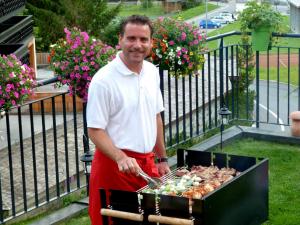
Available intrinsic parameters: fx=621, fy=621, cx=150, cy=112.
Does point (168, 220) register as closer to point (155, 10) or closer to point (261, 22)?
point (261, 22)

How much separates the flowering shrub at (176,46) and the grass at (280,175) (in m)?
1.36

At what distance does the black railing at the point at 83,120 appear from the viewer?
212 inches

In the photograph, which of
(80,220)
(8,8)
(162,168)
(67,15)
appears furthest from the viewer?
(67,15)

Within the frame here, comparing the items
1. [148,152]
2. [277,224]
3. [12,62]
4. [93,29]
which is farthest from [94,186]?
[93,29]

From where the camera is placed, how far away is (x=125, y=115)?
3.61 metres

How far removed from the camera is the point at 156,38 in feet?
20.1

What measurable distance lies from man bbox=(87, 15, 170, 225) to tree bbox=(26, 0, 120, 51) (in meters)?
39.8

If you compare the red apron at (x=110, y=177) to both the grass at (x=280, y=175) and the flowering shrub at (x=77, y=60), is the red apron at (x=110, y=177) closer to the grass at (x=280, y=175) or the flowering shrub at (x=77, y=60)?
the flowering shrub at (x=77, y=60)

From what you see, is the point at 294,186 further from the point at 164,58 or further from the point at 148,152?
the point at 148,152

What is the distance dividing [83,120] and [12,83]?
139 centimetres

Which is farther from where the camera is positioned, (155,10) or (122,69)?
(155,10)

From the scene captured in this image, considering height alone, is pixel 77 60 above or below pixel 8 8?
below

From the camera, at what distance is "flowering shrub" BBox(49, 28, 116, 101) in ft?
16.5

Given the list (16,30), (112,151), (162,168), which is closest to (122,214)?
(112,151)
